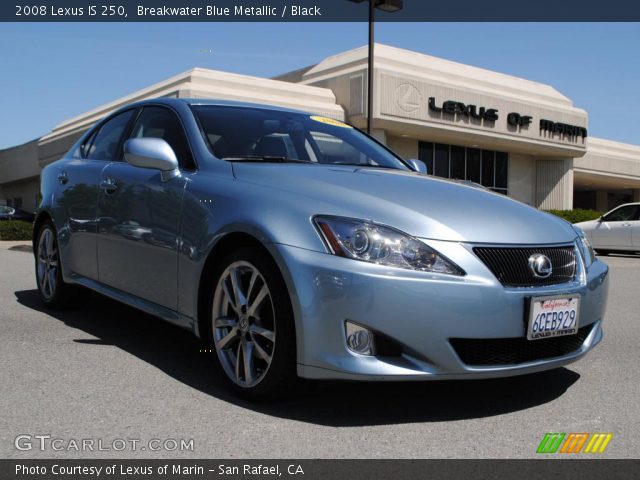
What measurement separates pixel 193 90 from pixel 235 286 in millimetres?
22039

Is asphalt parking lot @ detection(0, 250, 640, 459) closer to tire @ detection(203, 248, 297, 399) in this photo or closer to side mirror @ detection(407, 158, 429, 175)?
tire @ detection(203, 248, 297, 399)

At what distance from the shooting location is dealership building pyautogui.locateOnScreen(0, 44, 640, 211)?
87.2 ft

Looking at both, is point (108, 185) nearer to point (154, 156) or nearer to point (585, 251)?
point (154, 156)

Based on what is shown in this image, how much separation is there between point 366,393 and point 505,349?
815 mm

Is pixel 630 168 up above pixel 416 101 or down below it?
below

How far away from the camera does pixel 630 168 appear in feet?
Answer: 145

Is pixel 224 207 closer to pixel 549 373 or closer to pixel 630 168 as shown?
pixel 549 373

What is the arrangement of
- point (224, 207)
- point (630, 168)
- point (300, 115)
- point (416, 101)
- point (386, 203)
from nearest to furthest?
1. point (386, 203)
2. point (224, 207)
3. point (300, 115)
4. point (416, 101)
5. point (630, 168)

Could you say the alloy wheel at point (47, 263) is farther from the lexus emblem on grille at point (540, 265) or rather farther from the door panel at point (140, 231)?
the lexus emblem on grille at point (540, 265)

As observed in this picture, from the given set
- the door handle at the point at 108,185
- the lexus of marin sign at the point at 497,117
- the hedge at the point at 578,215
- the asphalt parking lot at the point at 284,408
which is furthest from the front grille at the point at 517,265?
the hedge at the point at 578,215

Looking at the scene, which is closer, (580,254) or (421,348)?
(421,348)

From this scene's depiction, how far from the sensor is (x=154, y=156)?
13.4 ft
